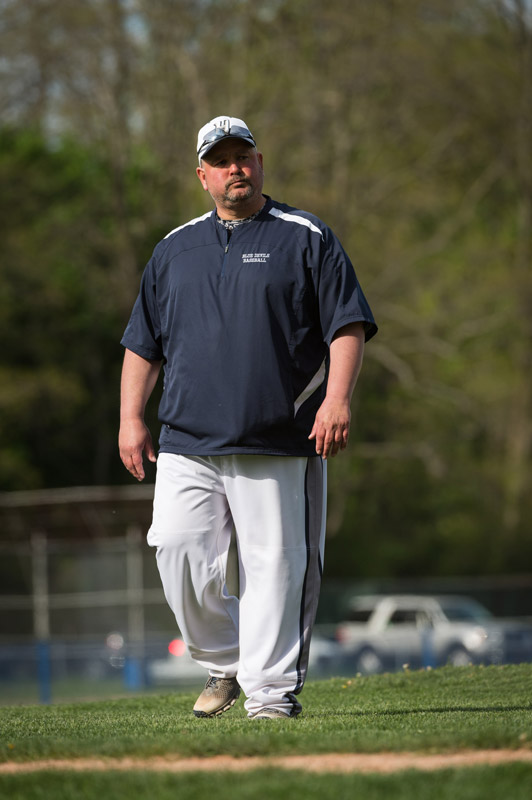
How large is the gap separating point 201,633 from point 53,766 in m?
1.47

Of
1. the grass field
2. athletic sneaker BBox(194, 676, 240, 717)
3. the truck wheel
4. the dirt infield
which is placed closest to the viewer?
the grass field

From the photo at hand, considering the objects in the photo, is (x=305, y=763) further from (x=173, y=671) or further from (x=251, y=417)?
(x=173, y=671)

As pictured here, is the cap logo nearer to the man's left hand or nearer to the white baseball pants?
the man's left hand

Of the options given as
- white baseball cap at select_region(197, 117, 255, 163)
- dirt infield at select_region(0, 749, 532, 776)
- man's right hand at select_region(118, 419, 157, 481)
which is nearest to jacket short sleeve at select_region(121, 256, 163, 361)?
man's right hand at select_region(118, 419, 157, 481)

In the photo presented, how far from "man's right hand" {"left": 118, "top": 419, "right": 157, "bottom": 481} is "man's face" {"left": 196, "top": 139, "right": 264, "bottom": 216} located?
978mm

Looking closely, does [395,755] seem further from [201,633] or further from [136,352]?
[136,352]

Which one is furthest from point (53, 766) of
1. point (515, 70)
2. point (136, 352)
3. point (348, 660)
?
point (515, 70)

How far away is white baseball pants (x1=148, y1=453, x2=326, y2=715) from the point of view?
514 centimetres

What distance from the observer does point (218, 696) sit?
5.54 meters

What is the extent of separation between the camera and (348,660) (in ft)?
77.5

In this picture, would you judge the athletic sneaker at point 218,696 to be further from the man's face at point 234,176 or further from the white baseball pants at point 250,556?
the man's face at point 234,176

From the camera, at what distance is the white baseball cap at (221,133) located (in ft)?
17.4

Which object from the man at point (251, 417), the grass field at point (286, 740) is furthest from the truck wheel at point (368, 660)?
the man at point (251, 417)

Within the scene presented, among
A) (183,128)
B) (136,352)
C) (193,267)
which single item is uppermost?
(183,128)
